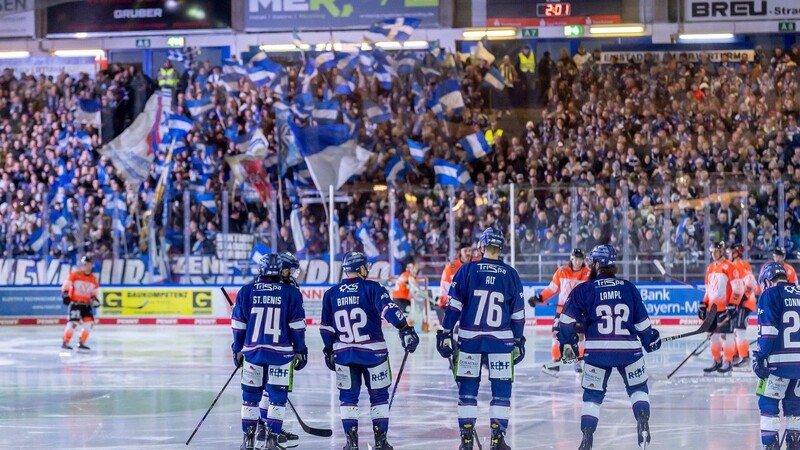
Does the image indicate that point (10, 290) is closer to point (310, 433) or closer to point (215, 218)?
point (215, 218)

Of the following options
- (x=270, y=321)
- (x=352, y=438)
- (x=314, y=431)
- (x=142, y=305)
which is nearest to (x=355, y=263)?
(x=270, y=321)

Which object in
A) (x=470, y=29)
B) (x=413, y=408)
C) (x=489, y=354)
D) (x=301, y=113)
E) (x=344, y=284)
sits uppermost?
(x=470, y=29)

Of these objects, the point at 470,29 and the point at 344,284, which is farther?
the point at 470,29

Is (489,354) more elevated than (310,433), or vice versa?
(489,354)

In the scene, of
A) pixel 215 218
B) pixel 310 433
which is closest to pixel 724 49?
pixel 215 218

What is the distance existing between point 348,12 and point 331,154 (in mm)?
2964

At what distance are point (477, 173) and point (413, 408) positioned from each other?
13240 mm

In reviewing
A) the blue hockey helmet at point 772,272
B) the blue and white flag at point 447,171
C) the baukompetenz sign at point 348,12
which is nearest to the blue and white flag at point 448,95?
the baukompetenz sign at point 348,12

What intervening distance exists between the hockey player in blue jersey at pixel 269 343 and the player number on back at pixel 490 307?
1.35 metres

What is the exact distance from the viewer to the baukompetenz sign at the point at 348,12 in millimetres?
24672

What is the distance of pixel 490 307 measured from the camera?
9.01 metres

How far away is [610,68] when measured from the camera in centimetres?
2605

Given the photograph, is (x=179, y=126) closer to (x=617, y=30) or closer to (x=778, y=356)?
(x=617, y=30)

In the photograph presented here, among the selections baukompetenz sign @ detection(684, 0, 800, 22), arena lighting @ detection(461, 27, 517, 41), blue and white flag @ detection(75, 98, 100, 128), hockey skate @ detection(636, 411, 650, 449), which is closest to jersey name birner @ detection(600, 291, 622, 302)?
hockey skate @ detection(636, 411, 650, 449)
